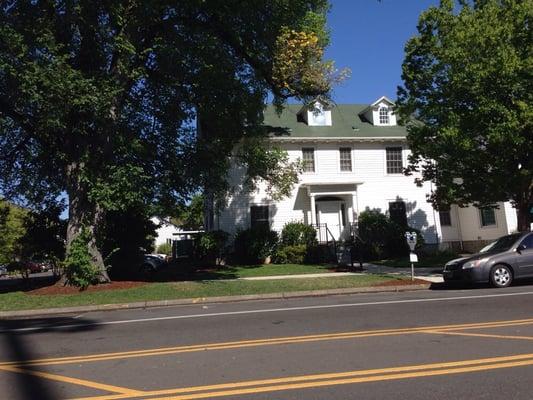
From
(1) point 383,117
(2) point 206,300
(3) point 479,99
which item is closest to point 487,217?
(1) point 383,117

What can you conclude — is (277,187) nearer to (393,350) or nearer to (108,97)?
(108,97)

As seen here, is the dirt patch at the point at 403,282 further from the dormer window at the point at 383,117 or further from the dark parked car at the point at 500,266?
the dormer window at the point at 383,117

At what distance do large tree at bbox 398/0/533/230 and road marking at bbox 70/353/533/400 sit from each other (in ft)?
40.4

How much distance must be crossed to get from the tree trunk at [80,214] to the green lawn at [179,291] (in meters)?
1.79

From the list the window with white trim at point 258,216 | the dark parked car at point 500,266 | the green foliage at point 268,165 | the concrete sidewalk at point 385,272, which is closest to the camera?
the dark parked car at point 500,266

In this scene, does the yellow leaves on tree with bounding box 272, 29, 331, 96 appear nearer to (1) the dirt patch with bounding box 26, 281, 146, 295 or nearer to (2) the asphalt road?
(1) the dirt patch with bounding box 26, 281, 146, 295

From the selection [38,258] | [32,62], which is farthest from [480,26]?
[38,258]

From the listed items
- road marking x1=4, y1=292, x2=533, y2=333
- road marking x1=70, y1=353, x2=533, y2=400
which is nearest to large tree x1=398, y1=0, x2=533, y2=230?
road marking x1=4, y1=292, x2=533, y2=333

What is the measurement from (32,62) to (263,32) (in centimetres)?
720

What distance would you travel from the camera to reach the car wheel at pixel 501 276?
14336 millimetres

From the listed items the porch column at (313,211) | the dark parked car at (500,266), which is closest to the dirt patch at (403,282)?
the dark parked car at (500,266)

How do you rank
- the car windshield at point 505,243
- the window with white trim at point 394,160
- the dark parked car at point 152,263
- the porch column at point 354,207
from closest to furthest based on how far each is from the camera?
the car windshield at point 505,243, the dark parked car at point 152,263, the porch column at point 354,207, the window with white trim at point 394,160

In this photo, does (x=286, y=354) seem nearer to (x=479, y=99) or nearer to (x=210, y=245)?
(x=479, y=99)

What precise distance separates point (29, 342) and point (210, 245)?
17.0 metres
